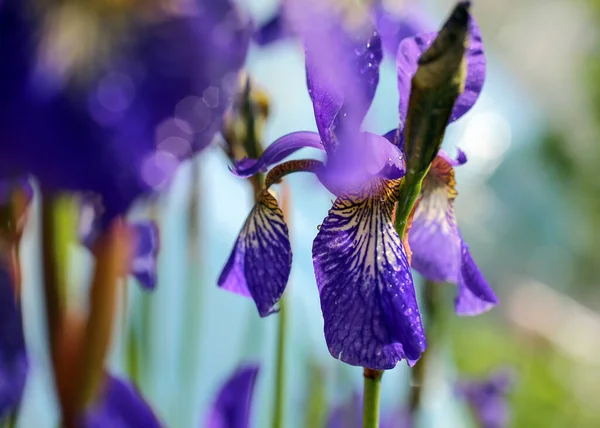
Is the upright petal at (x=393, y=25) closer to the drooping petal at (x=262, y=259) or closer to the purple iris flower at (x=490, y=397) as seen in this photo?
the drooping petal at (x=262, y=259)

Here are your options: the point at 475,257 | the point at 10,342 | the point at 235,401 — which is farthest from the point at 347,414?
the point at 475,257

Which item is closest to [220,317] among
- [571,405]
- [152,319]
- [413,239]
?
[152,319]

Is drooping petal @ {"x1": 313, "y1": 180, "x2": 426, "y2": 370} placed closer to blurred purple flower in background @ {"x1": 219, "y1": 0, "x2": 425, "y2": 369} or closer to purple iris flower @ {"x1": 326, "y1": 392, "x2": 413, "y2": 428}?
blurred purple flower in background @ {"x1": 219, "y1": 0, "x2": 425, "y2": 369}

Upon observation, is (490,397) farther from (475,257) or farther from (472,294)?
(475,257)

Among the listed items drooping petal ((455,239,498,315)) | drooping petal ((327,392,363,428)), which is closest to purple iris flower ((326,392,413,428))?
drooping petal ((327,392,363,428))

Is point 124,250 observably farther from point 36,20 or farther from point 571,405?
point 571,405
